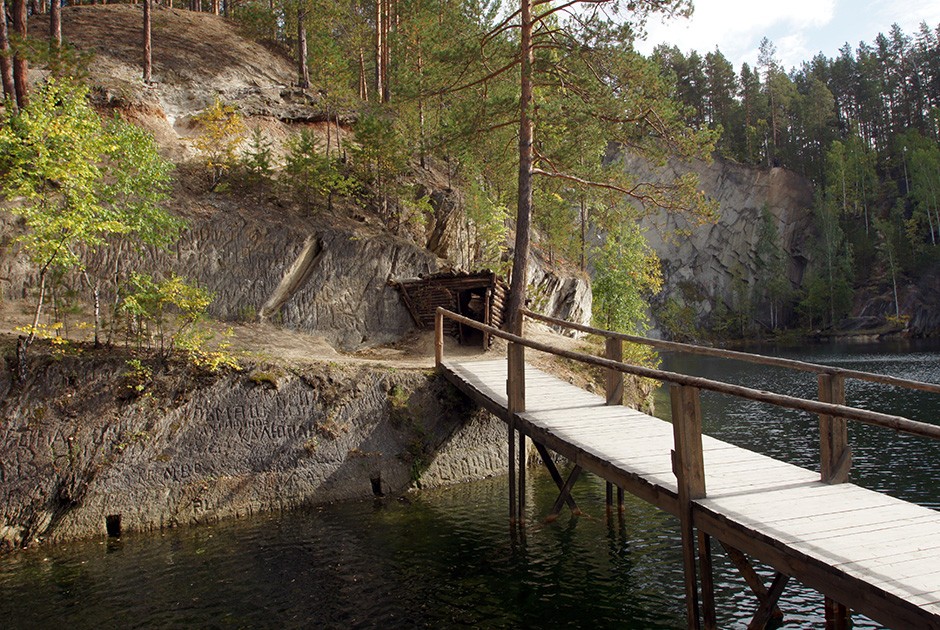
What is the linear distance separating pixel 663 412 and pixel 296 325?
1398cm

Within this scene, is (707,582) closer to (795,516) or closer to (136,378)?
(795,516)

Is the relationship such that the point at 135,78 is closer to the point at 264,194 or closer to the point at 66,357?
the point at 264,194

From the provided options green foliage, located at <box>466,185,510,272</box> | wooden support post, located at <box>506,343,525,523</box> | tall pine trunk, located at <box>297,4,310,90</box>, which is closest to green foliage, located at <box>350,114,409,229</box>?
green foliage, located at <box>466,185,510,272</box>

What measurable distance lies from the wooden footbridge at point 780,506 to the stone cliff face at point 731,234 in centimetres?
6250

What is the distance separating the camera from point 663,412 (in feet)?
80.0

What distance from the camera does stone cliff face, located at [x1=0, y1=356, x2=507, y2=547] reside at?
11148 millimetres

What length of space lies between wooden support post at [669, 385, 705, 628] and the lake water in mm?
1273

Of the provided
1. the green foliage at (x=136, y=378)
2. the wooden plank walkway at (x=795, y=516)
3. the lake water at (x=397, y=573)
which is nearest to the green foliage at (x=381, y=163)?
the green foliage at (x=136, y=378)

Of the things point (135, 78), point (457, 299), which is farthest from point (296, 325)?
point (135, 78)

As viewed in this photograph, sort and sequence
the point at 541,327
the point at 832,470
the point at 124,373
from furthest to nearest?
the point at 541,327 < the point at 124,373 < the point at 832,470

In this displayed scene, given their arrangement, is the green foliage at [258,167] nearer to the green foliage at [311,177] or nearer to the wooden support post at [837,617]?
the green foliage at [311,177]

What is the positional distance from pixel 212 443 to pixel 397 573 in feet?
16.5

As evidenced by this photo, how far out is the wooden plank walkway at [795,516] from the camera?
184 inches

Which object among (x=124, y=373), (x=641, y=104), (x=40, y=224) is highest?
(x=641, y=104)
